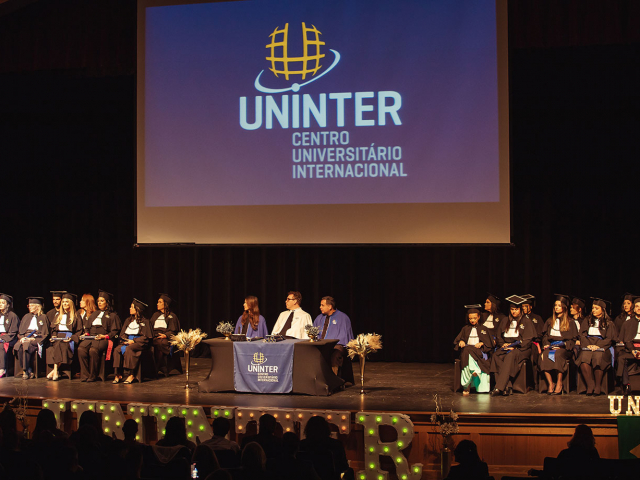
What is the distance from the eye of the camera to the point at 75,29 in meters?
10.5

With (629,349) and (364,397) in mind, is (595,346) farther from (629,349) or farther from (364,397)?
(364,397)

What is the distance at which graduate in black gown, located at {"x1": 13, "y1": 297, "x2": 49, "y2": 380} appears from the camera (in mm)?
9320

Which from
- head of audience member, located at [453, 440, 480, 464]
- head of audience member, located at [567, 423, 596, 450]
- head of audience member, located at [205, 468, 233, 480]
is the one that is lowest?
head of audience member, located at [567, 423, 596, 450]

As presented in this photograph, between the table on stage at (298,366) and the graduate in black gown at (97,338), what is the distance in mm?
1756

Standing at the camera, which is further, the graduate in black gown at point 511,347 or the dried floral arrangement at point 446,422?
the graduate in black gown at point 511,347

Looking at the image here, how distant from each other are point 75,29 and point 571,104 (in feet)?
22.4

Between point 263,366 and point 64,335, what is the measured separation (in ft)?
9.71

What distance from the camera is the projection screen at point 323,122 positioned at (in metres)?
8.87

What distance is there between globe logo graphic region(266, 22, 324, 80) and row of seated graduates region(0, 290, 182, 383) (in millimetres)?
3260

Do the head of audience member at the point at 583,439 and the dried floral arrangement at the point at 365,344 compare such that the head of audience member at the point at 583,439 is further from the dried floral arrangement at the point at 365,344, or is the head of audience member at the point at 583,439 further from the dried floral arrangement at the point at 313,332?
the dried floral arrangement at the point at 313,332

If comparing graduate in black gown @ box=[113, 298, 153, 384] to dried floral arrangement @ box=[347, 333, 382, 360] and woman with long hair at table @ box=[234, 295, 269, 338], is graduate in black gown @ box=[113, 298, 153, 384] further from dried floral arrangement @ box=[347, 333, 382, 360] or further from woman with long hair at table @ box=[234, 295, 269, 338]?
dried floral arrangement @ box=[347, 333, 382, 360]

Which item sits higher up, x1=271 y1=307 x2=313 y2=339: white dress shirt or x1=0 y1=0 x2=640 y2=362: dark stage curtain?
x1=0 y1=0 x2=640 y2=362: dark stage curtain

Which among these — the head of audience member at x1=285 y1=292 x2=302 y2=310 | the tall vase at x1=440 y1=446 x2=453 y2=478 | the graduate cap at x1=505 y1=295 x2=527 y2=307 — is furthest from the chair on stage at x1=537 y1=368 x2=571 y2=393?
the head of audience member at x1=285 y1=292 x2=302 y2=310

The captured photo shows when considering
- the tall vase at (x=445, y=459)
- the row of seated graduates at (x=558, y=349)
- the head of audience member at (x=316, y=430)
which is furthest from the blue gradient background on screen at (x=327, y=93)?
the head of audience member at (x=316, y=430)
